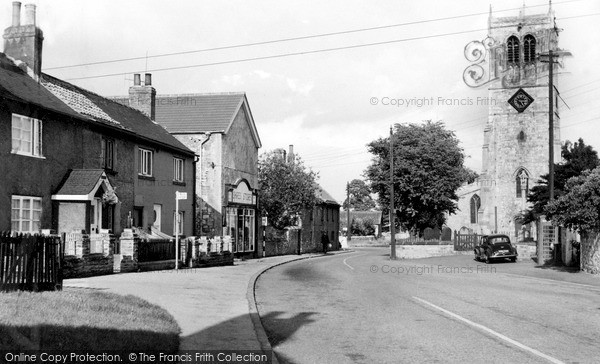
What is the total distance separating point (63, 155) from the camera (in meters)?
23.1

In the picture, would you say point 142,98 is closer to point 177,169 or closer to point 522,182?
point 177,169

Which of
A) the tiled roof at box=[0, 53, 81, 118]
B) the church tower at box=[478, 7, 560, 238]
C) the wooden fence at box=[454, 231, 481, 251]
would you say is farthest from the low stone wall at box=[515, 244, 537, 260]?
the church tower at box=[478, 7, 560, 238]

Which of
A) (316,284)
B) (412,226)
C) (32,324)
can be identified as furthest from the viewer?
(412,226)

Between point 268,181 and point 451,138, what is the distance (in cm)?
2524

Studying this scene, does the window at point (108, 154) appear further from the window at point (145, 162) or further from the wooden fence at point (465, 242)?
the wooden fence at point (465, 242)

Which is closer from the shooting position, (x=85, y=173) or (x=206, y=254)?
(x=85, y=173)

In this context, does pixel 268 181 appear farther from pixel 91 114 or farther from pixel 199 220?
pixel 91 114

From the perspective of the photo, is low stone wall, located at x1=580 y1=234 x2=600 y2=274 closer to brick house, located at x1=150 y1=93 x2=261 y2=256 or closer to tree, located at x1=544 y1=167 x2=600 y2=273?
tree, located at x1=544 y1=167 x2=600 y2=273

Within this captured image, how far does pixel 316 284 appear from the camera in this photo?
66.1 ft

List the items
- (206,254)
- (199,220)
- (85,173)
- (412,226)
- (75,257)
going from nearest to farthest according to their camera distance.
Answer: (75,257) < (85,173) < (206,254) < (199,220) < (412,226)

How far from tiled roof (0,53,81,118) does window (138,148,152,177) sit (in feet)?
19.8

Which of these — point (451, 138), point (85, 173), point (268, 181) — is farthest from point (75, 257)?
point (451, 138)

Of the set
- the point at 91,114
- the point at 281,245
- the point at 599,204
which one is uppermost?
the point at 91,114

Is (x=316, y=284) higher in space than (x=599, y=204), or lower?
lower
